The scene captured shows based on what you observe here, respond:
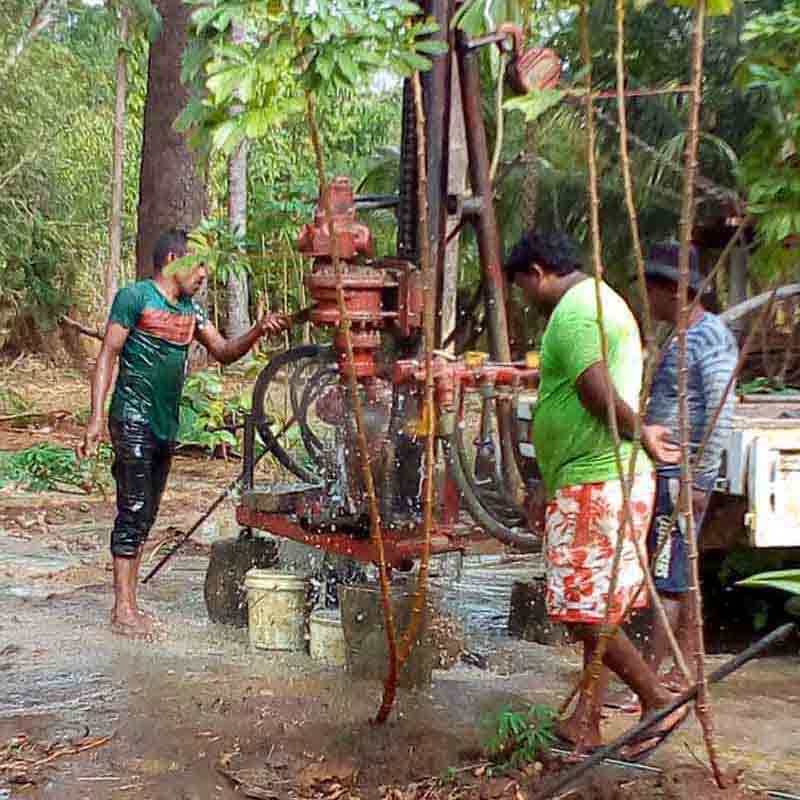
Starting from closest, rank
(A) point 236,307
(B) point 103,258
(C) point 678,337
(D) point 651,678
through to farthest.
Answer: (C) point 678,337
(D) point 651,678
(A) point 236,307
(B) point 103,258

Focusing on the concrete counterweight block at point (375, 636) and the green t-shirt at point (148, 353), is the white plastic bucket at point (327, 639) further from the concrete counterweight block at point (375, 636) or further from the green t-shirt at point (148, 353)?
the green t-shirt at point (148, 353)

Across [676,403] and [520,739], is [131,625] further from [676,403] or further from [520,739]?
[676,403]

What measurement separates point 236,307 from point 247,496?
14.9 m

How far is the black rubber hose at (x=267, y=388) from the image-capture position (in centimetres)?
671

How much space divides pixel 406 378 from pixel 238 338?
5.64ft

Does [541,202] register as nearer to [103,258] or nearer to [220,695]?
[220,695]

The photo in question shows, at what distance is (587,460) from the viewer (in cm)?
466

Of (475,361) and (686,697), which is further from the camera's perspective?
(475,361)

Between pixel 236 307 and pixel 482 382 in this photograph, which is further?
pixel 236 307

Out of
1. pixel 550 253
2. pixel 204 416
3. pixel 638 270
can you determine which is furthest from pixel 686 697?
pixel 204 416

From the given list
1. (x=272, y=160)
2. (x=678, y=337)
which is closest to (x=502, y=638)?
(x=678, y=337)

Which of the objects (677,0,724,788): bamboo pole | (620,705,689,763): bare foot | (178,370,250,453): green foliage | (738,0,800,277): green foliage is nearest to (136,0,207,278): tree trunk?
(178,370,250,453): green foliage

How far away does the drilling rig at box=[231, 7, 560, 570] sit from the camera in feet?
19.3

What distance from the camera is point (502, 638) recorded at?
6.84 meters
